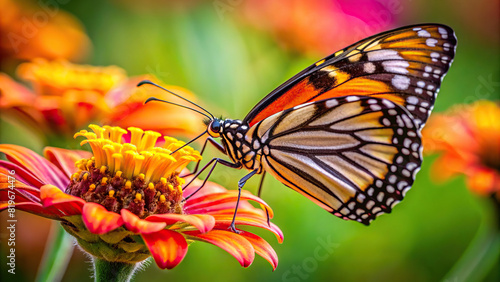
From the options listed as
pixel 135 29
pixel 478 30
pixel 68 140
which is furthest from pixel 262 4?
pixel 478 30

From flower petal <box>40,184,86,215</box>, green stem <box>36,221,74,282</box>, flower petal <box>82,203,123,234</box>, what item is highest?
flower petal <box>40,184,86,215</box>

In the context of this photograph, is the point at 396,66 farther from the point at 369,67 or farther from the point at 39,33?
the point at 39,33

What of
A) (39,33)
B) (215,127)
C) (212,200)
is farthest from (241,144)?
(39,33)

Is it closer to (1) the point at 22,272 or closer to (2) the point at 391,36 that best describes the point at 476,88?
(2) the point at 391,36

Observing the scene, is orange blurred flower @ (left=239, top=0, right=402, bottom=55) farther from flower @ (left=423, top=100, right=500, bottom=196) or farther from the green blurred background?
flower @ (left=423, top=100, right=500, bottom=196)

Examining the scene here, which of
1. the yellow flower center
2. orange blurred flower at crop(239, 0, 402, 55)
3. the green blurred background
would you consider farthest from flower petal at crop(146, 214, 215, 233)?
orange blurred flower at crop(239, 0, 402, 55)

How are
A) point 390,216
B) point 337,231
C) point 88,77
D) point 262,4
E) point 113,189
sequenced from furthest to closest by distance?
point 262,4
point 390,216
point 337,231
point 88,77
point 113,189
